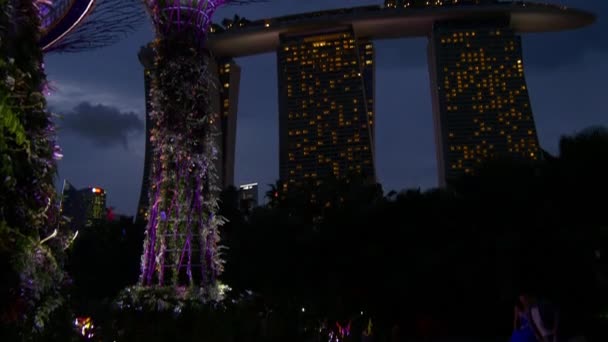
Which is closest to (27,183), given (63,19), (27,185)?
(27,185)

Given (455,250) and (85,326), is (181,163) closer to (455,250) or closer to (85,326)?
(85,326)

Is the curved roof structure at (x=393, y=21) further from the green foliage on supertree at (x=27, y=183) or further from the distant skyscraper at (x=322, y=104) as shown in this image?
the green foliage on supertree at (x=27, y=183)

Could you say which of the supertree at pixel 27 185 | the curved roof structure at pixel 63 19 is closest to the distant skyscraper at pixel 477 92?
the curved roof structure at pixel 63 19

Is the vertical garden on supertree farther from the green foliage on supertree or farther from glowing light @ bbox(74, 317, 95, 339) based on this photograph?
glowing light @ bbox(74, 317, 95, 339)

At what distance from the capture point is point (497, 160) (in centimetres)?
1672

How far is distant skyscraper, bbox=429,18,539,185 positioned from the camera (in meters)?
61.9

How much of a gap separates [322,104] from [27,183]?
201ft

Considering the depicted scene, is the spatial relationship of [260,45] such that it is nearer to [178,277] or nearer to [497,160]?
[497,160]

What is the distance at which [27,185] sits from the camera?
6.48 metres

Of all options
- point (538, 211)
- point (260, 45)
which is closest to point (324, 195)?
point (538, 211)

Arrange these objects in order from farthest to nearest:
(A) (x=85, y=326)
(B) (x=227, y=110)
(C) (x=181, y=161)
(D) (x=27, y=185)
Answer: (B) (x=227, y=110) → (C) (x=181, y=161) → (D) (x=27, y=185) → (A) (x=85, y=326)

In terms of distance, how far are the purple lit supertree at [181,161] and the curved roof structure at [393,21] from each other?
165 feet

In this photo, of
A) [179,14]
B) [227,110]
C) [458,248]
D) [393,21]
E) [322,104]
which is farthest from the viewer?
[322,104]

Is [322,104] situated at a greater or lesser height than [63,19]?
greater
